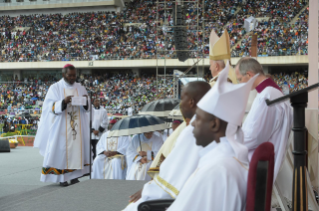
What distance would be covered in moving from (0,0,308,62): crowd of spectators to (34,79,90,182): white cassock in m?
16.7

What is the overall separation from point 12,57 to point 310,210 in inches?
1154

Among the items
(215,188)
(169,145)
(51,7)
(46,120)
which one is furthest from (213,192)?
(51,7)

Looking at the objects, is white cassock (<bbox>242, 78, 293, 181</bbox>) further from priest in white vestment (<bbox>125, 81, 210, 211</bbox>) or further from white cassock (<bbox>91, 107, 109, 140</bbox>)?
white cassock (<bbox>91, 107, 109, 140</bbox>)

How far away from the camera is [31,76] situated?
31.1 metres

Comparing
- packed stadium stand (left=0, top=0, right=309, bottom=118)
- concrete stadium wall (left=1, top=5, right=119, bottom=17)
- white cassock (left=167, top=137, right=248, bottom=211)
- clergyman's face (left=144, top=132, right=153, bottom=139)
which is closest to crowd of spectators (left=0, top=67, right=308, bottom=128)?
packed stadium stand (left=0, top=0, right=309, bottom=118)

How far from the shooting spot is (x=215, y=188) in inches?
60.3

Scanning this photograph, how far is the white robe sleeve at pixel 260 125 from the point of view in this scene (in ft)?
10.3

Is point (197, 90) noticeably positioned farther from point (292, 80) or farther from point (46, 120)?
point (292, 80)

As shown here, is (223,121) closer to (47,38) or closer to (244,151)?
(244,151)

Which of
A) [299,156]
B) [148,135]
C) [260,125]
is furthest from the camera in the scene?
[148,135]

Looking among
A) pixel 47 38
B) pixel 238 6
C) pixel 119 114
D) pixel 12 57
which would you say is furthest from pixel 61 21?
pixel 238 6

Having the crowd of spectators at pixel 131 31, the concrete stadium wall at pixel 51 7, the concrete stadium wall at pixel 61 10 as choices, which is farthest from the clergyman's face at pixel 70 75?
the concrete stadium wall at pixel 61 10

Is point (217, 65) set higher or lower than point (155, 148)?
higher

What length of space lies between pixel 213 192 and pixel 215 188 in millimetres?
17
